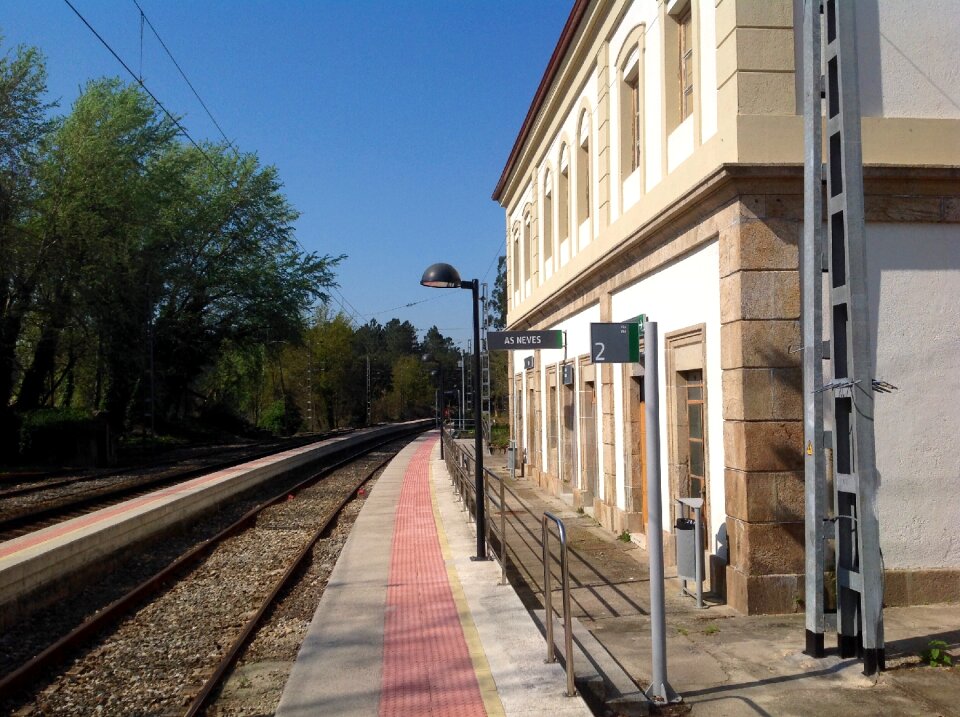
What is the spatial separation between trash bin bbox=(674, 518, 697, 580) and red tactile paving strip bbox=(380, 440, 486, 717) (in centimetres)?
218

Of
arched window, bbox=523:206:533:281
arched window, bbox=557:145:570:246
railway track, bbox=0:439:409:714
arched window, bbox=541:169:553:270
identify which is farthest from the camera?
arched window, bbox=523:206:533:281

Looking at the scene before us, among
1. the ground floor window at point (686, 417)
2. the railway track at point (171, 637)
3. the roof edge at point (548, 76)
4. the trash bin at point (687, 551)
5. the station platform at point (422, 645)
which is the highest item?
the roof edge at point (548, 76)

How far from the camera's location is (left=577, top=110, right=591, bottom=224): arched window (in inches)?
579

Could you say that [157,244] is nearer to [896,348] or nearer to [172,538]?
[172,538]

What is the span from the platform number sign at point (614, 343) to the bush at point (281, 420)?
4987 centimetres

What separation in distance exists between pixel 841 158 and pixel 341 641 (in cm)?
518

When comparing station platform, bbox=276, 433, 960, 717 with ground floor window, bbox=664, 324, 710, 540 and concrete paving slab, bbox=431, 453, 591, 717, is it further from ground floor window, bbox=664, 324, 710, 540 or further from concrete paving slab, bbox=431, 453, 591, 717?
ground floor window, bbox=664, 324, 710, 540

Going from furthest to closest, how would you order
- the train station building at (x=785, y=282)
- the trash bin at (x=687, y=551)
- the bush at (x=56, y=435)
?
the bush at (x=56, y=435) → the trash bin at (x=687, y=551) → the train station building at (x=785, y=282)

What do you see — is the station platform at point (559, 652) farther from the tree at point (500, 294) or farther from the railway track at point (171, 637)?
the tree at point (500, 294)

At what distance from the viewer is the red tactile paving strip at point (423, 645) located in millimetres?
5234

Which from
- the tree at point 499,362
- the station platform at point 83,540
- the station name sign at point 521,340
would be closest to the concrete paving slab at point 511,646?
the station name sign at point 521,340

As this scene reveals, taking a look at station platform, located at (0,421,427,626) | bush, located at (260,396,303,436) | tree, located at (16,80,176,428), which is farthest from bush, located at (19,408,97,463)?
bush, located at (260,396,303,436)

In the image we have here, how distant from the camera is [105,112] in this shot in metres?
31.8

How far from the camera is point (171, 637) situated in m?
7.67
